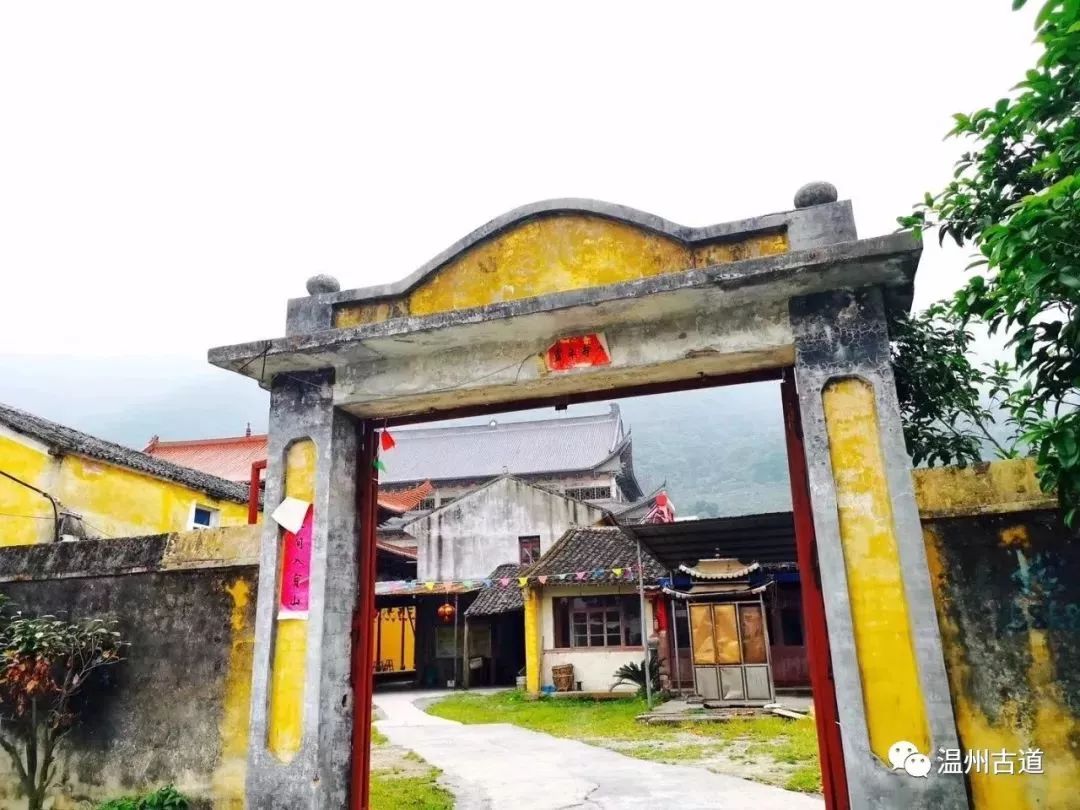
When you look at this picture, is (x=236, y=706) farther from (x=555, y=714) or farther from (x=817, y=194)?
(x=555, y=714)

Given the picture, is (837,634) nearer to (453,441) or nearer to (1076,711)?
(1076,711)

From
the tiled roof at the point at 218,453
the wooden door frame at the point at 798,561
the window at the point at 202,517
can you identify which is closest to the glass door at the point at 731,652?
the window at the point at 202,517

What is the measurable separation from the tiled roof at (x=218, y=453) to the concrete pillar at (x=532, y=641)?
444 inches

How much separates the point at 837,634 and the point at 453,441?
116 feet

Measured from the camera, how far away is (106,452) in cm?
1159

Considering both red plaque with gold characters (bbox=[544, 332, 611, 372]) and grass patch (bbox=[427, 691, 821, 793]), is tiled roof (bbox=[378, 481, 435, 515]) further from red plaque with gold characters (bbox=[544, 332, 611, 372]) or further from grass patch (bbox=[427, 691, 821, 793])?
red plaque with gold characters (bbox=[544, 332, 611, 372])

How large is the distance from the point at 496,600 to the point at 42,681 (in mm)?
16491

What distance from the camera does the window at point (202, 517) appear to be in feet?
43.3

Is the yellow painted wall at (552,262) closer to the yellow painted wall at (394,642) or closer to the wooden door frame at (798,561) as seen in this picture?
the wooden door frame at (798,561)

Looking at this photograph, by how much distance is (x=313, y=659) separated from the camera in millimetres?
4785

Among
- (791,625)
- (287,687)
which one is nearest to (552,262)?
(287,687)

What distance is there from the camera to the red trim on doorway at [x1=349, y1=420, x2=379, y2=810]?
4922 millimetres

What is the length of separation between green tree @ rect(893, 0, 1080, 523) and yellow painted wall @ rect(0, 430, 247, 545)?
968cm

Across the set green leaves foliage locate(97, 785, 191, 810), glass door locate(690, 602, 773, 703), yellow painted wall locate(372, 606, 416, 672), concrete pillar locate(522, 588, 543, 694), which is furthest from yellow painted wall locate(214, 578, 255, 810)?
yellow painted wall locate(372, 606, 416, 672)
